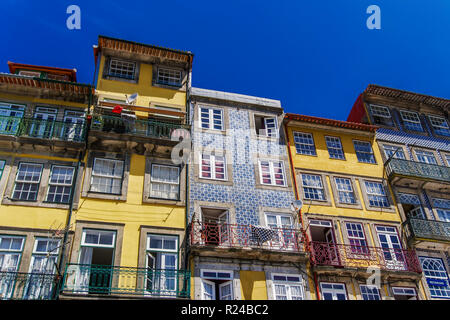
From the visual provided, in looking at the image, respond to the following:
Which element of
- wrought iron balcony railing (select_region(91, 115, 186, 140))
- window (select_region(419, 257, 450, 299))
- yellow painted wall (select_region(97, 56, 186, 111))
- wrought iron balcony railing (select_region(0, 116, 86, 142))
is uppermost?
yellow painted wall (select_region(97, 56, 186, 111))

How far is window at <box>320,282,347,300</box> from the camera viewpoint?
1612 centimetres

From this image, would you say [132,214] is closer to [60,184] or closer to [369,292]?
[60,184]

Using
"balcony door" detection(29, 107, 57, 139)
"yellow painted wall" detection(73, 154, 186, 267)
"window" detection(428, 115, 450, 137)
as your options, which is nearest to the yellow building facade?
"window" detection(428, 115, 450, 137)

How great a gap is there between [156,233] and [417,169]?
12.7 meters

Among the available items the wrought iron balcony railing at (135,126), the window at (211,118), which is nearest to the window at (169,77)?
the window at (211,118)

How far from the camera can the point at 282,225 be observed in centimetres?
1730

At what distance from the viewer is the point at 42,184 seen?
50.6ft

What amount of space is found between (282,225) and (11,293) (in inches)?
386

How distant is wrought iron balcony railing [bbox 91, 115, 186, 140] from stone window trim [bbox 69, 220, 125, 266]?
3.75 m

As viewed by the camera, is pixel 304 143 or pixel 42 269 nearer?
pixel 42 269

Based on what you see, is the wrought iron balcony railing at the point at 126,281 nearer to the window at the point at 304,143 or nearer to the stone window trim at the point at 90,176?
the stone window trim at the point at 90,176

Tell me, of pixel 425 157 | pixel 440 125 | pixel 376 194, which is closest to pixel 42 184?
pixel 376 194

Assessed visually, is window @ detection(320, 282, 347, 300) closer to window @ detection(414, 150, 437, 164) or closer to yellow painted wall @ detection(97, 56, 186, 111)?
window @ detection(414, 150, 437, 164)
